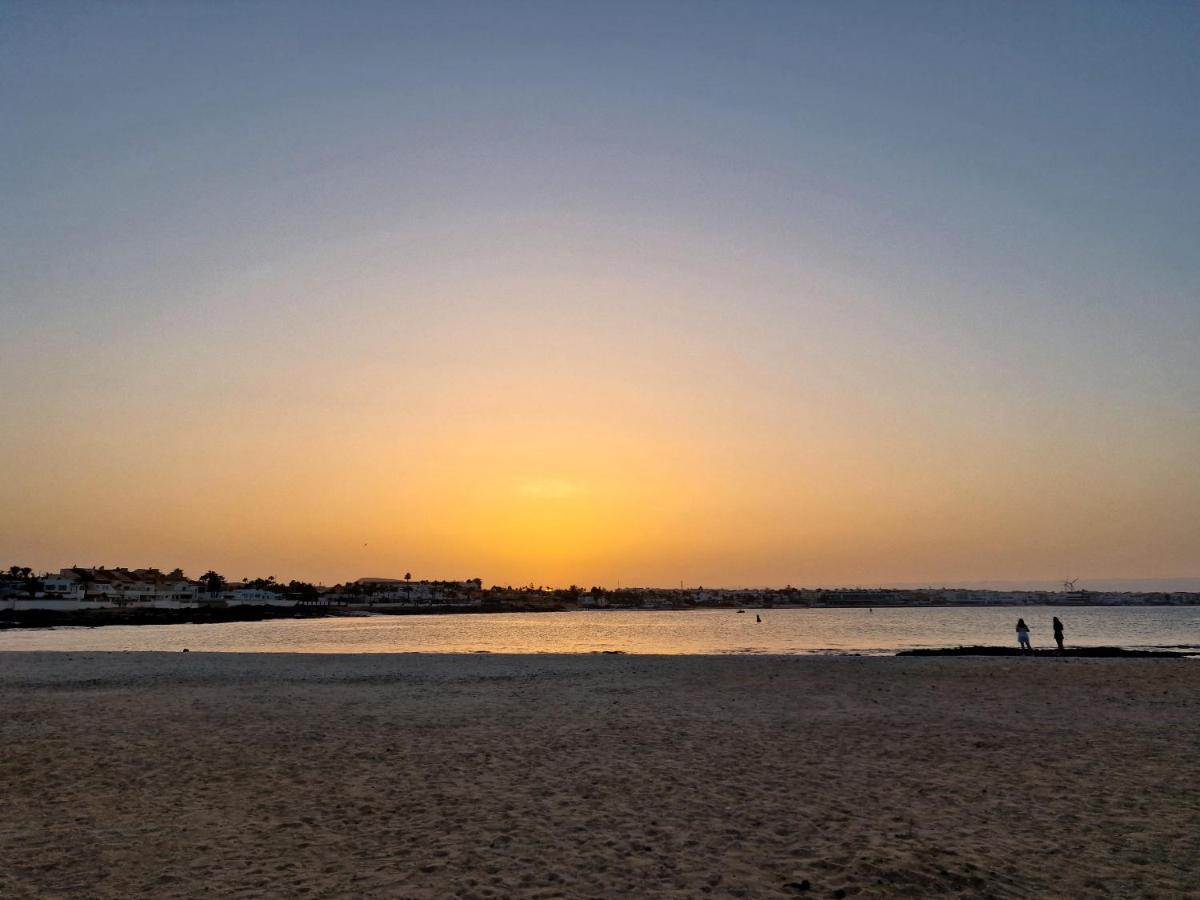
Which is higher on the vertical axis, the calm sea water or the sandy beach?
the sandy beach

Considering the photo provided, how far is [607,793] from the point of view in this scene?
42.2 ft

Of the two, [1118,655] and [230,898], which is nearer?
Result: [230,898]

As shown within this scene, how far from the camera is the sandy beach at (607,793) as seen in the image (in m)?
9.03

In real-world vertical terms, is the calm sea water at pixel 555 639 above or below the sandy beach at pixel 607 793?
below

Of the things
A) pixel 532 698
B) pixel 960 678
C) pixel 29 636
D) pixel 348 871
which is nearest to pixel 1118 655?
pixel 960 678

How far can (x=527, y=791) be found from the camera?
1305 centimetres

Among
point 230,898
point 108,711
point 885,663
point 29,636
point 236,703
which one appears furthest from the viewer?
point 29,636

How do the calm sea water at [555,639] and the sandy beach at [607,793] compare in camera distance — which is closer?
the sandy beach at [607,793]

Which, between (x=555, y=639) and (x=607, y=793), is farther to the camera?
(x=555, y=639)

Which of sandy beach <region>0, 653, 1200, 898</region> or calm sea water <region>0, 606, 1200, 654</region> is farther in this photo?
calm sea water <region>0, 606, 1200, 654</region>

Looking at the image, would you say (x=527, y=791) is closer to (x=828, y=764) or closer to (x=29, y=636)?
(x=828, y=764)

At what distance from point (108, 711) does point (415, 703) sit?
8.34m

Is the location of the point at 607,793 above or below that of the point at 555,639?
above

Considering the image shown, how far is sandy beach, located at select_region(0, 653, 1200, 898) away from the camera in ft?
Result: 29.6
